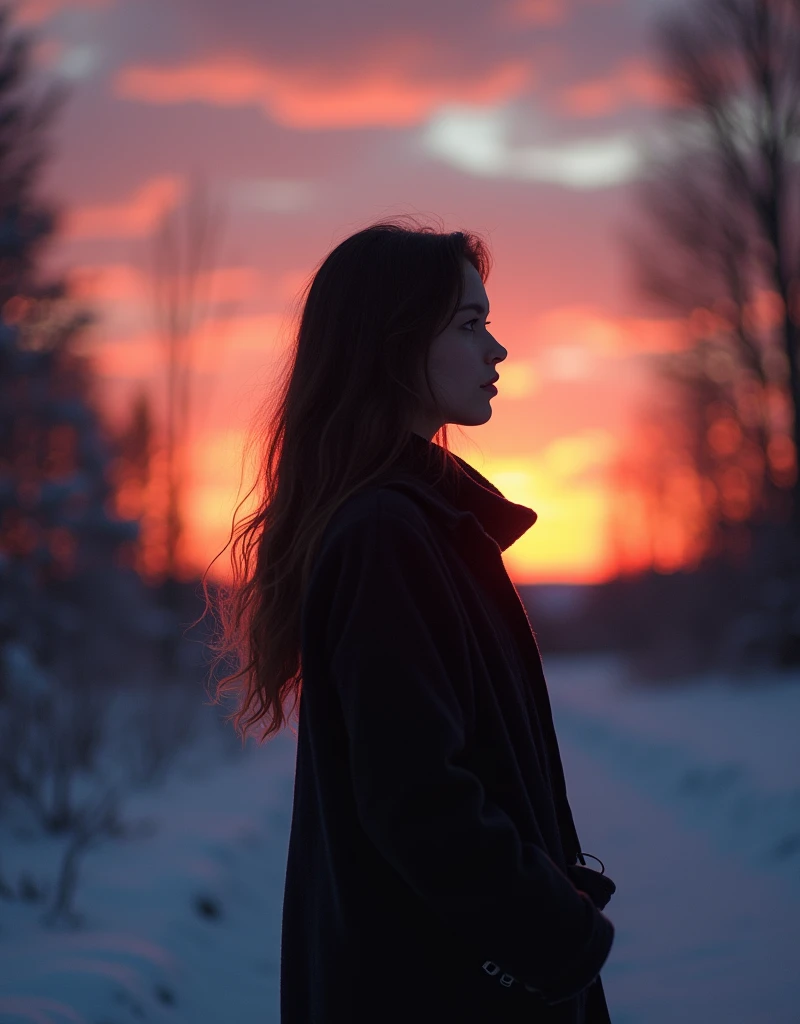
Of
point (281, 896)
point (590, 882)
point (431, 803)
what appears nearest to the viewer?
point (431, 803)

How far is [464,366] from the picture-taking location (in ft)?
6.31

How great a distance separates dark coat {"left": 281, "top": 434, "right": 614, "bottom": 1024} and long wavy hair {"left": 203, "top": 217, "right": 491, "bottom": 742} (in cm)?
8

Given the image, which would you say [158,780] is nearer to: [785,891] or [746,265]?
[785,891]

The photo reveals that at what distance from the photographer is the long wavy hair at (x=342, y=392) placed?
1.88 m

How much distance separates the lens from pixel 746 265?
1741 centimetres

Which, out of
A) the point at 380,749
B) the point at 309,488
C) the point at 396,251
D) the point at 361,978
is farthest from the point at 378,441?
the point at 361,978

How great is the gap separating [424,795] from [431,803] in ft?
0.05

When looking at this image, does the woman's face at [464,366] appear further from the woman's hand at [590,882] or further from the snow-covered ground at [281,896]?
the snow-covered ground at [281,896]

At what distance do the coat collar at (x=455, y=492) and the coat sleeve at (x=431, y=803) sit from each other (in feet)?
0.51

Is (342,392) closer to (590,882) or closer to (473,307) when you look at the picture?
(473,307)

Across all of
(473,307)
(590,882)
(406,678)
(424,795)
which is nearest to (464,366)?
(473,307)

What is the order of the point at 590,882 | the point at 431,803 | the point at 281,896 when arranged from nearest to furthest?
the point at 431,803 < the point at 590,882 < the point at 281,896

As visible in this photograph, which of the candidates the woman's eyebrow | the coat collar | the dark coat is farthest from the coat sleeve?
the woman's eyebrow

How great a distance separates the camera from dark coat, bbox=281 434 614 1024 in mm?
1521
